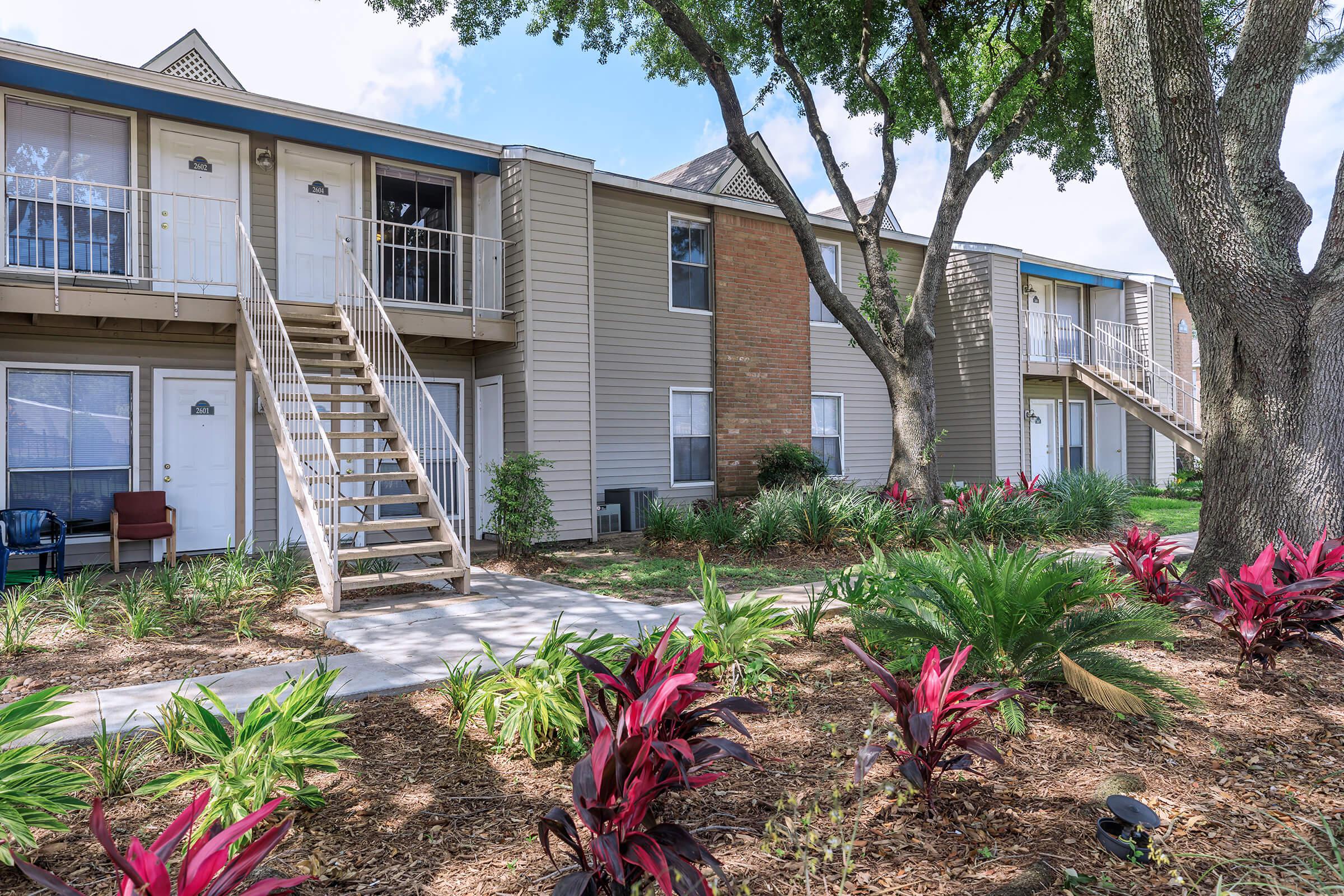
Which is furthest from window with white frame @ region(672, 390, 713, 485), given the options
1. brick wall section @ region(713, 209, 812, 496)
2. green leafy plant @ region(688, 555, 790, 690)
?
green leafy plant @ region(688, 555, 790, 690)

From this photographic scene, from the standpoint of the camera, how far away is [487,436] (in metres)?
11.5

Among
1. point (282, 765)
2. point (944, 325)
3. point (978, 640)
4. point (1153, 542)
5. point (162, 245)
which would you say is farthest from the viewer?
point (944, 325)

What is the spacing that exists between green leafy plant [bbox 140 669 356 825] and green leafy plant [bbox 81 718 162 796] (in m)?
0.18

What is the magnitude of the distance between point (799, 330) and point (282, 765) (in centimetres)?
1283

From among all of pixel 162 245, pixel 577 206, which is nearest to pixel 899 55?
pixel 577 206

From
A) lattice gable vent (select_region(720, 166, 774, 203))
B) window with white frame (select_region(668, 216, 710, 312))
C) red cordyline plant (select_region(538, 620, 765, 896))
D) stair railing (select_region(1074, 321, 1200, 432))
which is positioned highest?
lattice gable vent (select_region(720, 166, 774, 203))

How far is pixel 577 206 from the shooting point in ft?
36.6

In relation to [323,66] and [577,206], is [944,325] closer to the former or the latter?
[577,206]

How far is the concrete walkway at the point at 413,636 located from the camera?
3.95 m

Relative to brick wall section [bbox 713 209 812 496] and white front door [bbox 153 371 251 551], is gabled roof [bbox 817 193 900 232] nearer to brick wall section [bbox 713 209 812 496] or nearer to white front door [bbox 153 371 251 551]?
brick wall section [bbox 713 209 812 496]

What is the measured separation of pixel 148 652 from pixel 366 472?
550 cm

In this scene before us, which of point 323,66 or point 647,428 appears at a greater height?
point 323,66

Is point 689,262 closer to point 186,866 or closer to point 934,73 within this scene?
point 934,73

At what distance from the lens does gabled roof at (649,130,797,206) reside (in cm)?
1465
